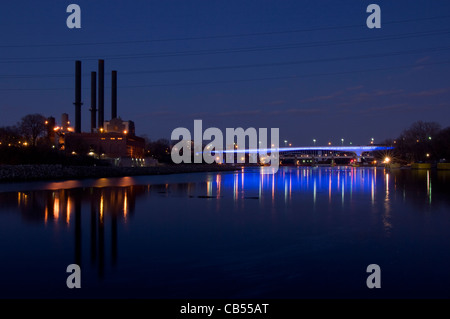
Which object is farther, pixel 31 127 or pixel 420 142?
pixel 420 142

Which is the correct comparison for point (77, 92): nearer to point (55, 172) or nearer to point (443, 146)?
point (55, 172)

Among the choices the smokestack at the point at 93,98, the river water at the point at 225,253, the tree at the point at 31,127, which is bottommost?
the river water at the point at 225,253

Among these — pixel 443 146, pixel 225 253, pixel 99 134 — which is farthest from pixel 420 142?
pixel 225 253

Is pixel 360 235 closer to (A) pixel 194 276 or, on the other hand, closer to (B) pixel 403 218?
(B) pixel 403 218

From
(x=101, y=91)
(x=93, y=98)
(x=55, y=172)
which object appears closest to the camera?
(x=55, y=172)

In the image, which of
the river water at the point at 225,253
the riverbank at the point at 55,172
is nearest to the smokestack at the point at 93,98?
the riverbank at the point at 55,172

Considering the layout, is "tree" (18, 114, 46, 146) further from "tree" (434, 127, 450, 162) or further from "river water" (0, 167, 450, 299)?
"tree" (434, 127, 450, 162)

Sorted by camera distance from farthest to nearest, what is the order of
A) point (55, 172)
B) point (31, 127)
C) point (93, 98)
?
point (93, 98) < point (31, 127) < point (55, 172)

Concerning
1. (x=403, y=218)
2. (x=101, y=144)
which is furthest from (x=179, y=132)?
(x=403, y=218)

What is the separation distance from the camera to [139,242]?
10.1 m

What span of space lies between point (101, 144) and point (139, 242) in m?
106

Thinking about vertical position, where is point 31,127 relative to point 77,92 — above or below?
below

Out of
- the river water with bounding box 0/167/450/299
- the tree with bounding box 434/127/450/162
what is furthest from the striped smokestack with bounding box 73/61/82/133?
the river water with bounding box 0/167/450/299

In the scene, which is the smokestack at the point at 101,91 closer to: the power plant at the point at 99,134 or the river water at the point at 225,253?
the power plant at the point at 99,134
